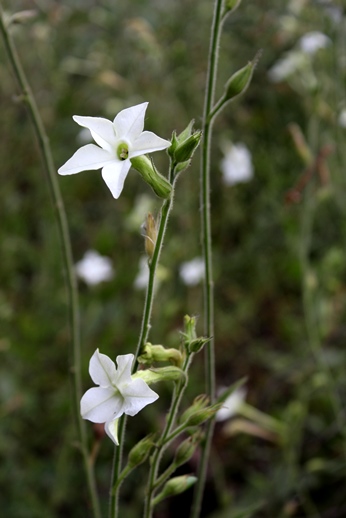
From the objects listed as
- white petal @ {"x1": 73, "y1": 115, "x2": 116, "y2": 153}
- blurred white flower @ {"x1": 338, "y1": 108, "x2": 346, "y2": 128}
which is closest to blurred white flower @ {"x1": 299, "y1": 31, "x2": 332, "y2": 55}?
blurred white flower @ {"x1": 338, "y1": 108, "x2": 346, "y2": 128}

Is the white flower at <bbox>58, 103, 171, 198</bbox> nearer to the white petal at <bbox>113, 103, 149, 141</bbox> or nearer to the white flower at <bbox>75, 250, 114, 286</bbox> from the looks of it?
the white petal at <bbox>113, 103, 149, 141</bbox>

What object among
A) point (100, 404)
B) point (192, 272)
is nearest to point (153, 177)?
point (100, 404)

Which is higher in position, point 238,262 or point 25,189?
point 25,189

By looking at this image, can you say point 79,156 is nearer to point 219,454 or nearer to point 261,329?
point 219,454

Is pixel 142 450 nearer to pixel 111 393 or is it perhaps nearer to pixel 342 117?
pixel 111 393

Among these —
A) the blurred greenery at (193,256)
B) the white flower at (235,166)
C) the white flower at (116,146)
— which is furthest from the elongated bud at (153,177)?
the white flower at (235,166)

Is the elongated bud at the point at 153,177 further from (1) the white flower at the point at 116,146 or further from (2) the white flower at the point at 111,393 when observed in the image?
(2) the white flower at the point at 111,393

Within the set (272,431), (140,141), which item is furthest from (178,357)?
(272,431)

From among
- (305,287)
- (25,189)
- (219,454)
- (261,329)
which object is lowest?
(219,454)
